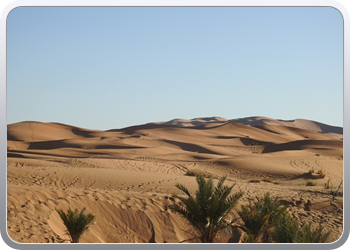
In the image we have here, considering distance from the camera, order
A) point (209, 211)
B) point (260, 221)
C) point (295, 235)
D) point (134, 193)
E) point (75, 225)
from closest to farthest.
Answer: point (295, 235) → point (209, 211) → point (75, 225) → point (260, 221) → point (134, 193)

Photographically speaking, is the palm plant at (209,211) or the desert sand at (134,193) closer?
the palm plant at (209,211)

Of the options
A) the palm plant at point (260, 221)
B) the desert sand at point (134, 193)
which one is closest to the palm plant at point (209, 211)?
the palm plant at point (260, 221)

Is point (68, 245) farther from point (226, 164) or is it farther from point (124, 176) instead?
point (226, 164)

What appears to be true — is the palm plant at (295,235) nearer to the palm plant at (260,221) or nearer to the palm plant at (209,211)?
the palm plant at (260,221)

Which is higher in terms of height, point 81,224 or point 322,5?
point 322,5

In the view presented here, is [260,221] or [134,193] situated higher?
[134,193]

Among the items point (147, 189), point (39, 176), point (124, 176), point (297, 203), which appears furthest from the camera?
point (124, 176)

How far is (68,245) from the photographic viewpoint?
6.08 metres

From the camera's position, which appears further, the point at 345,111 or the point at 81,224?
the point at 81,224

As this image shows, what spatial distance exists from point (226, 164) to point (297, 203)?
12.9m

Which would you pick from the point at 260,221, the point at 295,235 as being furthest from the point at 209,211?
the point at 295,235

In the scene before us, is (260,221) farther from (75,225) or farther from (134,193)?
(134,193)

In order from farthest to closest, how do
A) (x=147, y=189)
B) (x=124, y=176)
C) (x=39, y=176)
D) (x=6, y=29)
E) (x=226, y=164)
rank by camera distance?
(x=226, y=164) < (x=124, y=176) < (x=39, y=176) < (x=147, y=189) < (x=6, y=29)

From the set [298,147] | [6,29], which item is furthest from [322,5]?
[298,147]
